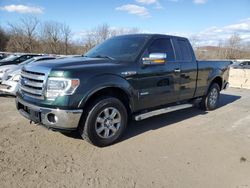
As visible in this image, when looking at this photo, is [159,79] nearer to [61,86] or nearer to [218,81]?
[61,86]

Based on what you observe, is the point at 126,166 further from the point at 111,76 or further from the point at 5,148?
the point at 5,148

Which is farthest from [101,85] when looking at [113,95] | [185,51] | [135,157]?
[185,51]

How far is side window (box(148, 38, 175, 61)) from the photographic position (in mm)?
5284

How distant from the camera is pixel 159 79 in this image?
5227 mm

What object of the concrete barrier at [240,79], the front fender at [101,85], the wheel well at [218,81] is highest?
the front fender at [101,85]

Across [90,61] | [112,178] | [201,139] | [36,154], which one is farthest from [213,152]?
[36,154]

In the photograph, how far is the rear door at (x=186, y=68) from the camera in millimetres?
5906

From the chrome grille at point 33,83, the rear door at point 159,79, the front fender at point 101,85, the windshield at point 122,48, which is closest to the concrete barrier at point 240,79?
the rear door at point 159,79

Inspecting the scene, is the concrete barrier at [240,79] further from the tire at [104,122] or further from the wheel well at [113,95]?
the tire at [104,122]

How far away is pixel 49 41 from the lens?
4400cm

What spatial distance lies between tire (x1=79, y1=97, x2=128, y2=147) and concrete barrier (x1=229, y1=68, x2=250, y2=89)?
10541mm

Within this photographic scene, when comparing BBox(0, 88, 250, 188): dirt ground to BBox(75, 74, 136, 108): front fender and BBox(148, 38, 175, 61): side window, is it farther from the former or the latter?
BBox(148, 38, 175, 61): side window

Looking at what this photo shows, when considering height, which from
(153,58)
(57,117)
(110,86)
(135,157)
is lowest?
(135,157)

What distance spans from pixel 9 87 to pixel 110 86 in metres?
4.87
